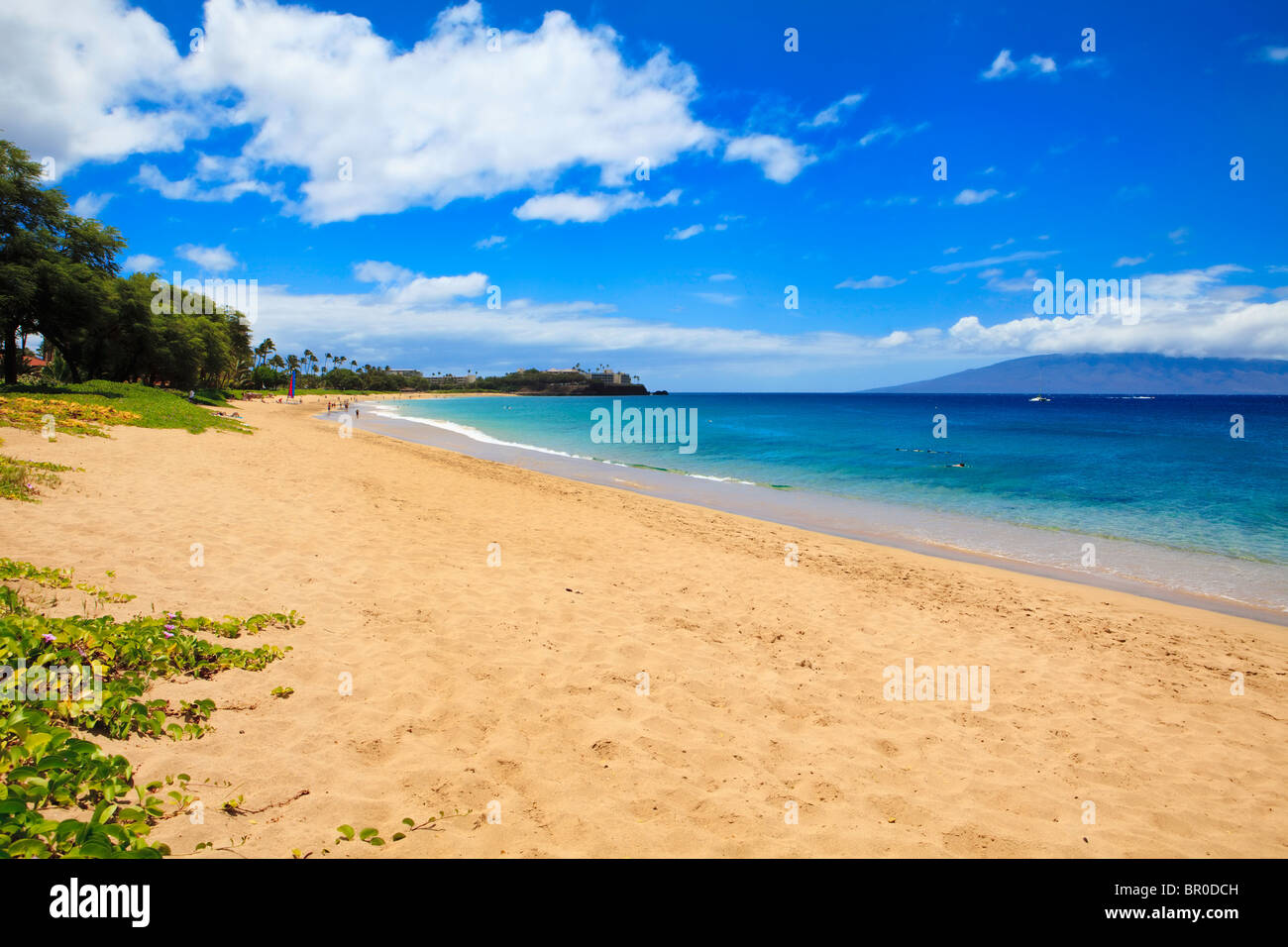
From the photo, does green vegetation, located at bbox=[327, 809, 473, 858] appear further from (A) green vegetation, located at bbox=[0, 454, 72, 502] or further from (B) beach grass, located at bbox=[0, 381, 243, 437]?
(B) beach grass, located at bbox=[0, 381, 243, 437]

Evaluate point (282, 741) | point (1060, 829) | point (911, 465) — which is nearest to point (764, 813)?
point (1060, 829)

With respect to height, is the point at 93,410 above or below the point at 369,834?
above

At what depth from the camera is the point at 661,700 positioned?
5.88m

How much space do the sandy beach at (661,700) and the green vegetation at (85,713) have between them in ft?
0.63

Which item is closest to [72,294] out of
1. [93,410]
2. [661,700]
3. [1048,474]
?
[93,410]

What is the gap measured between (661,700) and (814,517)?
15365 millimetres

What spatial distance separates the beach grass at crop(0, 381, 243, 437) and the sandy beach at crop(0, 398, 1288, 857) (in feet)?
31.2

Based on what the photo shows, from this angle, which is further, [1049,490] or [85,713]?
[1049,490]

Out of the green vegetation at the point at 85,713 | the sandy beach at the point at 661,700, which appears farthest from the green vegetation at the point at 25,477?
the green vegetation at the point at 85,713

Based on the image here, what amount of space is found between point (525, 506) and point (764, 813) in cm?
1356

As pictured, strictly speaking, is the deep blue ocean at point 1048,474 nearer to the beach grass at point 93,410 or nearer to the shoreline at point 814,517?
the shoreline at point 814,517

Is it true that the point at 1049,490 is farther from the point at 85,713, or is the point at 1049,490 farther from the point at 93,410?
the point at 93,410

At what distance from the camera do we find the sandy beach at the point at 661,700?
400cm
